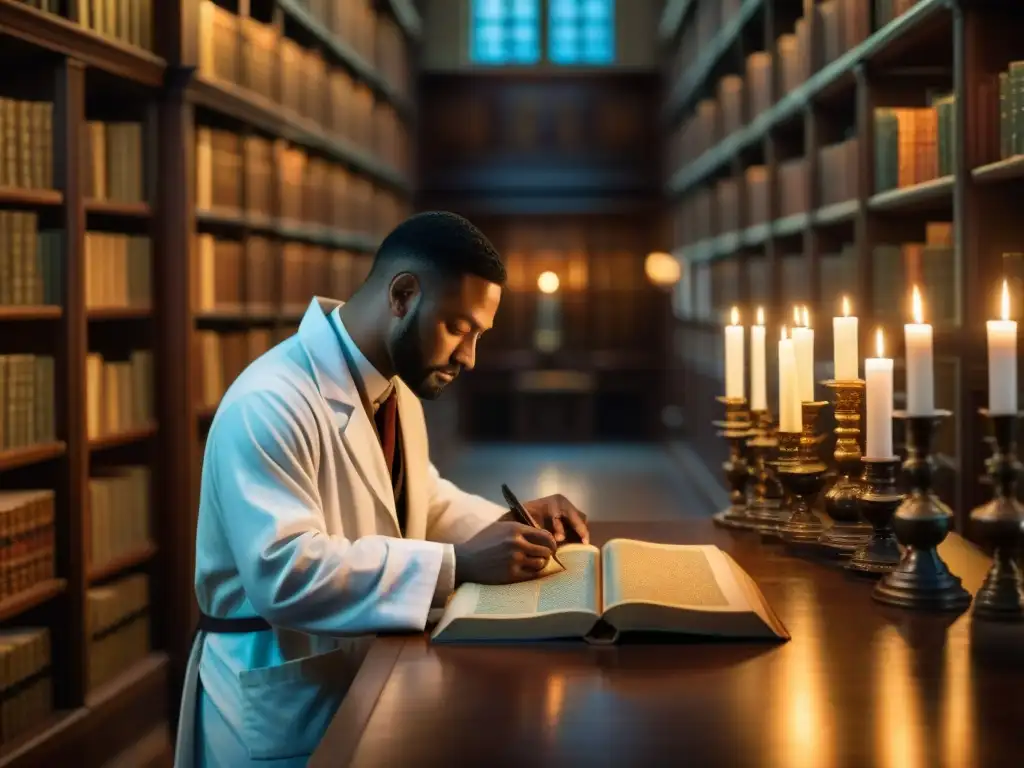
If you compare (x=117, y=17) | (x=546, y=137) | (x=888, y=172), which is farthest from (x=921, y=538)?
(x=546, y=137)

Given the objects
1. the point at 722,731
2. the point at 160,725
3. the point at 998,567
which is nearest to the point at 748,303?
the point at 160,725

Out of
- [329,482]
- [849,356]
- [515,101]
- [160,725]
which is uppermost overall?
[515,101]

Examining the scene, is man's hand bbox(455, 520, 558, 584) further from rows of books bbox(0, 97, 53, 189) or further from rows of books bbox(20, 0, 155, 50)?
rows of books bbox(20, 0, 155, 50)

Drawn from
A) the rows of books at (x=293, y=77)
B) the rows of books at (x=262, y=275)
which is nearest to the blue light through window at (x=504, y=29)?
the rows of books at (x=293, y=77)

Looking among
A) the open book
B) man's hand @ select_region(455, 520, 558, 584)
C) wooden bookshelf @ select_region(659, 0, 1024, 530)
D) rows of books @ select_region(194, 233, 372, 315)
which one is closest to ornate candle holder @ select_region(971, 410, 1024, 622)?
the open book

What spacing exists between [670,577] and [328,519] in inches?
20.2

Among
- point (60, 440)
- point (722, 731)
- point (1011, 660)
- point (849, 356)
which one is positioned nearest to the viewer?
point (722, 731)

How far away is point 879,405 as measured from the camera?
1776mm

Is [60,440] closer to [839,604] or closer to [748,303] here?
[839,604]

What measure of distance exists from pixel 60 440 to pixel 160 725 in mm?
997

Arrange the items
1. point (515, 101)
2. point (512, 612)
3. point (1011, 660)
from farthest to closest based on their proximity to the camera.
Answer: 1. point (515, 101)
2. point (512, 612)
3. point (1011, 660)

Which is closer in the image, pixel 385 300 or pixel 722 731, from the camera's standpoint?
pixel 722 731

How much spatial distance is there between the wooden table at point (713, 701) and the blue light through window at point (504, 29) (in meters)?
10.00

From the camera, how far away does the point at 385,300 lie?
6.55ft
